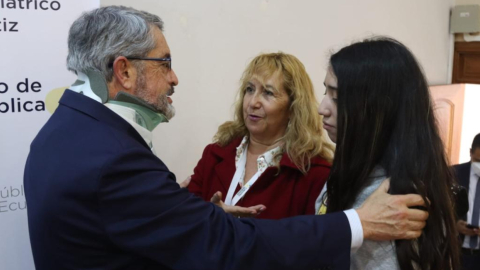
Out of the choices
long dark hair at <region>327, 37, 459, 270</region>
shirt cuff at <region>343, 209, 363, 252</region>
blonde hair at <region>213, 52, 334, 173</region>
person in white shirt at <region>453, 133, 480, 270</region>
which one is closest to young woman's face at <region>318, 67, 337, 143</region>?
long dark hair at <region>327, 37, 459, 270</region>

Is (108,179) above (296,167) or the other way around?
above

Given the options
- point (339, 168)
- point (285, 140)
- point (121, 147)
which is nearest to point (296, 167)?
point (285, 140)

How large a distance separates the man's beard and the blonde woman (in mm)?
581

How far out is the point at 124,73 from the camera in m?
1.47

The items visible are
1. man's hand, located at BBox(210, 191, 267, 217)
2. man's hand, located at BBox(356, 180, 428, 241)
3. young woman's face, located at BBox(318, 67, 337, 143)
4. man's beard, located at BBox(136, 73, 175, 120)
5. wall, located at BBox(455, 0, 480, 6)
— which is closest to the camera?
man's hand, located at BBox(356, 180, 428, 241)

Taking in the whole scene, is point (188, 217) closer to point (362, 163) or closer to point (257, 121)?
point (362, 163)

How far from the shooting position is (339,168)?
1.37 m

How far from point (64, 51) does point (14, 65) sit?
0.64ft

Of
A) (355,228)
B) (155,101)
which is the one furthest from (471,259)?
(155,101)

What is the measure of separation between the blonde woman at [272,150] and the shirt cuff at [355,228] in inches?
29.4

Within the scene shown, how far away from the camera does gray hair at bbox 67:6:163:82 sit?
1.44 m

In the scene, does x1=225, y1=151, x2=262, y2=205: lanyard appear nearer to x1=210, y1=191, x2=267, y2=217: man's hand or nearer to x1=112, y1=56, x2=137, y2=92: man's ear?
x1=210, y1=191, x2=267, y2=217: man's hand

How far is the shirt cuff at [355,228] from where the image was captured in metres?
1.28

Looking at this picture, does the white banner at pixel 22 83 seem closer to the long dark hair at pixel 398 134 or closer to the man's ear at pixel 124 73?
the man's ear at pixel 124 73
